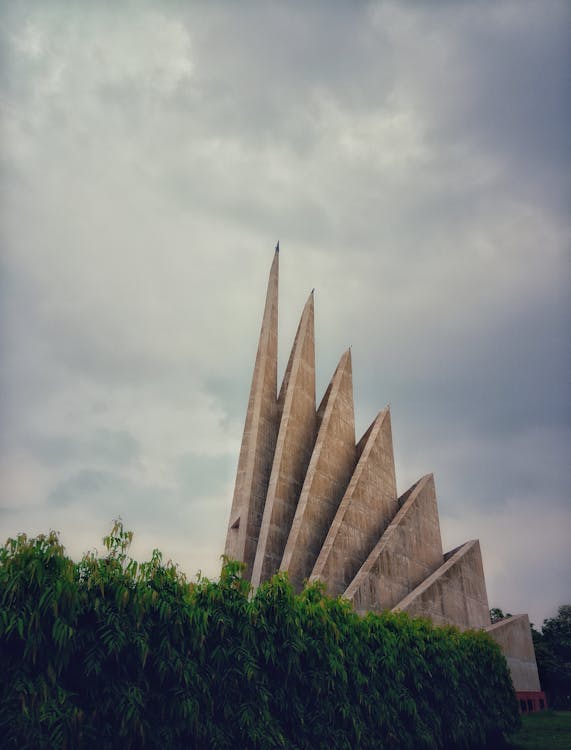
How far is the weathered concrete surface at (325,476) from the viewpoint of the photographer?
1756 centimetres

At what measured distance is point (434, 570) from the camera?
2062cm

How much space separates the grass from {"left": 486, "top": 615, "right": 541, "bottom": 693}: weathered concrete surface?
0.97 meters

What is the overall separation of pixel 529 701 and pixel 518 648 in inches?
104

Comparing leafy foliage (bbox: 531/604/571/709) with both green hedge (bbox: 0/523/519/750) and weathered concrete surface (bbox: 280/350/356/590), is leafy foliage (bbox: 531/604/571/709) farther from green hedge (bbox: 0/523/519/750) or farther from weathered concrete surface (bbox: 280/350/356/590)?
green hedge (bbox: 0/523/519/750)

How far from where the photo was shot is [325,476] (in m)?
19.6

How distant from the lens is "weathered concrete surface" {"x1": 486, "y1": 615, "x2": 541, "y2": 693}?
19250 mm

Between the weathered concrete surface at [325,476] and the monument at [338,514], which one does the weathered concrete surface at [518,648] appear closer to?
the monument at [338,514]

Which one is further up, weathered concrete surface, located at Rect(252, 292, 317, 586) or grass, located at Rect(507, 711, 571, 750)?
weathered concrete surface, located at Rect(252, 292, 317, 586)

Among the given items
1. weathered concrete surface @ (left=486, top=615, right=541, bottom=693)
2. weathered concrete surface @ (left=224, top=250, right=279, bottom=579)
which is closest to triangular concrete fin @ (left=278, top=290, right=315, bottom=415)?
weathered concrete surface @ (left=224, top=250, right=279, bottom=579)

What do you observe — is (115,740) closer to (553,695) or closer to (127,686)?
(127,686)

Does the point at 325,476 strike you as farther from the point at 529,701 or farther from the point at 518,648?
the point at 529,701

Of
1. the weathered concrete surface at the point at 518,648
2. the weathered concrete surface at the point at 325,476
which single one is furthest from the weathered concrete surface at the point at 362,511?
the weathered concrete surface at the point at 518,648

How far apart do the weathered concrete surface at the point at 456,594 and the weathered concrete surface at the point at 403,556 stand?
497 mm

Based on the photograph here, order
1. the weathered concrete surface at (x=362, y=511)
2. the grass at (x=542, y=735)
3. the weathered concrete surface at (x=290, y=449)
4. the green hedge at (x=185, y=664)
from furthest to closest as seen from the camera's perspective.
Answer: the weathered concrete surface at (x=290, y=449) < the weathered concrete surface at (x=362, y=511) < the grass at (x=542, y=735) < the green hedge at (x=185, y=664)
